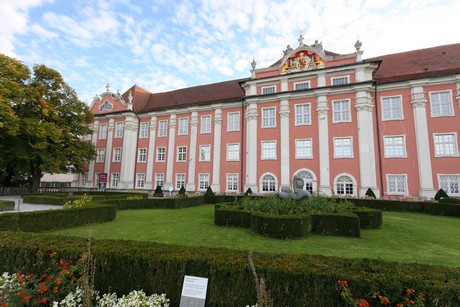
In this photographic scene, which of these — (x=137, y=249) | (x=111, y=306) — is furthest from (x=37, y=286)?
(x=137, y=249)

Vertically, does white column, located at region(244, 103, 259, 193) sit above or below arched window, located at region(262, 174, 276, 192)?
above

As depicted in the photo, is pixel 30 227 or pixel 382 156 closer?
pixel 30 227

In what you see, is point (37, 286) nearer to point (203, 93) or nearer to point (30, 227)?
point (30, 227)

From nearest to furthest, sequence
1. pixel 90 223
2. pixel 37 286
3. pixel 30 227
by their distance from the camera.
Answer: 1. pixel 37 286
2. pixel 30 227
3. pixel 90 223

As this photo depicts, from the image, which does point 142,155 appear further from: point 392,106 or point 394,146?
point 392,106

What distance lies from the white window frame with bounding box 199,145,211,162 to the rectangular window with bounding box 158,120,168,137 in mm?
6366

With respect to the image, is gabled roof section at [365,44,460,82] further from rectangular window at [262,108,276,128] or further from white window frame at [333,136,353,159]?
rectangular window at [262,108,276,128]

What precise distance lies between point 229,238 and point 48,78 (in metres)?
28.4

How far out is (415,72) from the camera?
2167 cm

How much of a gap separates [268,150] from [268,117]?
12.3 feet

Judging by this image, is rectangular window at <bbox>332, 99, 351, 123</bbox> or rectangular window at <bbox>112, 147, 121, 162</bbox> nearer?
rectangular window at <bbox>332, 99, 351, 123</bbox>

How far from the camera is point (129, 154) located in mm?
31828

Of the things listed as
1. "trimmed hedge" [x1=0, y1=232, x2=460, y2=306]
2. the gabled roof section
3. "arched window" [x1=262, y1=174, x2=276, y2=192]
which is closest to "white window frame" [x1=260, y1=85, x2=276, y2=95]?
"arched window" [x1=262, y1=174, x2=276, y2=192]

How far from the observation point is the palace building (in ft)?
66.5
